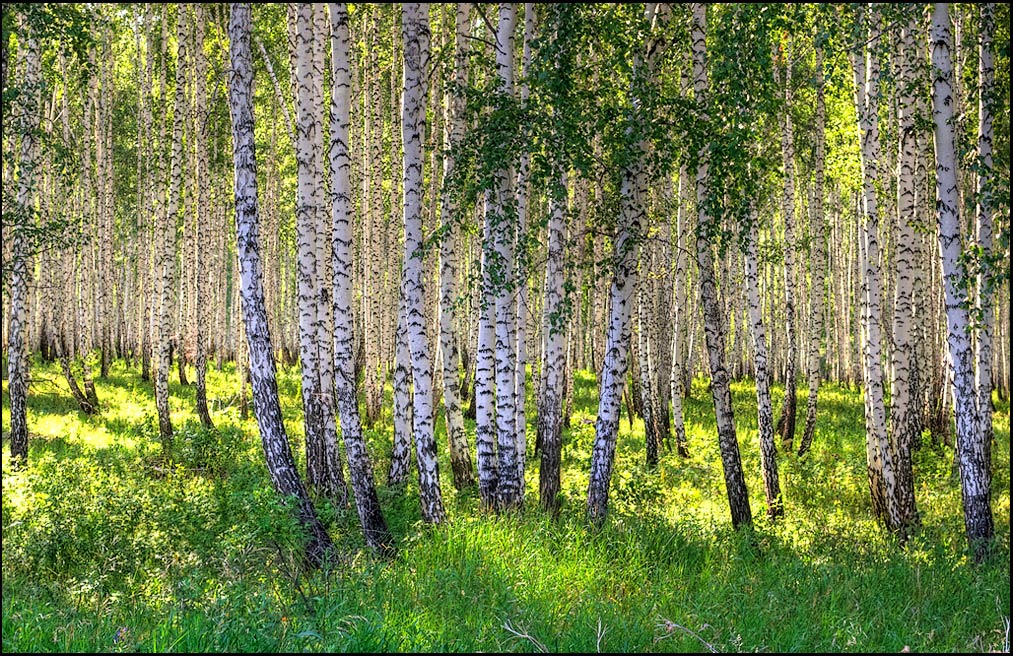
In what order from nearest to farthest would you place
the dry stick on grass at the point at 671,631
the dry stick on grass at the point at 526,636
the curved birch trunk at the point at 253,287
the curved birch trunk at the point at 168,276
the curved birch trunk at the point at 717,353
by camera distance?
the dry stick on grass at the point at 526,636 < the dry stick on grass at the point at 671,631 < the curved birch trunk at the point at 253,287 < the curved birch trunk at the point at 717,353 < the curved birch trunk at the point at 168,276

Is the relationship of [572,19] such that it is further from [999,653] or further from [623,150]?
[999,653]

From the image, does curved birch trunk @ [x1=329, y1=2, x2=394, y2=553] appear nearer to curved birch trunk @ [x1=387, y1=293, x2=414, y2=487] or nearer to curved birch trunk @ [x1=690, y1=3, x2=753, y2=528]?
curved birch trunk @ [x1=387, y1=293, x2=414, y2=487]

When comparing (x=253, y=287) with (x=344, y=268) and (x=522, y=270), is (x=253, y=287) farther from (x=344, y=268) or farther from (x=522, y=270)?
(x=522, y=270)

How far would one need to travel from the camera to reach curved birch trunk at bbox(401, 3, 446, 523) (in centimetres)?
826

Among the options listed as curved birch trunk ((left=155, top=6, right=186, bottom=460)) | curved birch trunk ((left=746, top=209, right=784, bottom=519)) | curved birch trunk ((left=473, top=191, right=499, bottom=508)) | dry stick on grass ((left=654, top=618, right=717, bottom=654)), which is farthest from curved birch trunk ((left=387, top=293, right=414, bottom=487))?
dry stick on grass ((left=654, top=618, right=717, bottom=654))

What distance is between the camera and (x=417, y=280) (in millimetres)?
8422

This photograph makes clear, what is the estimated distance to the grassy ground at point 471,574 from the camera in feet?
16.7

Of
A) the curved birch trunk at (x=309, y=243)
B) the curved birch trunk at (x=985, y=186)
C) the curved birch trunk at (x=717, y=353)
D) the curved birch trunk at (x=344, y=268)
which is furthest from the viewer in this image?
the curved birch trunk at (x=717, y=353)

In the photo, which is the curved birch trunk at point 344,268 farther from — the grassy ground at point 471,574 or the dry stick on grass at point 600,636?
the dry stick on grass at point 600,636

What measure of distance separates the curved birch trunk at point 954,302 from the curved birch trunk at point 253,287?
234 inches

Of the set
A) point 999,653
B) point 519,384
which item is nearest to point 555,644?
point 999,653

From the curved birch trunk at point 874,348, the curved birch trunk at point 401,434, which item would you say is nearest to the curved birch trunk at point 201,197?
the curved birch trunk at point 401,434

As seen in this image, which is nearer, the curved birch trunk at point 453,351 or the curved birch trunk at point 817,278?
the curved birch trunk at point 453,351

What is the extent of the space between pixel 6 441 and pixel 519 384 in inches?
302
